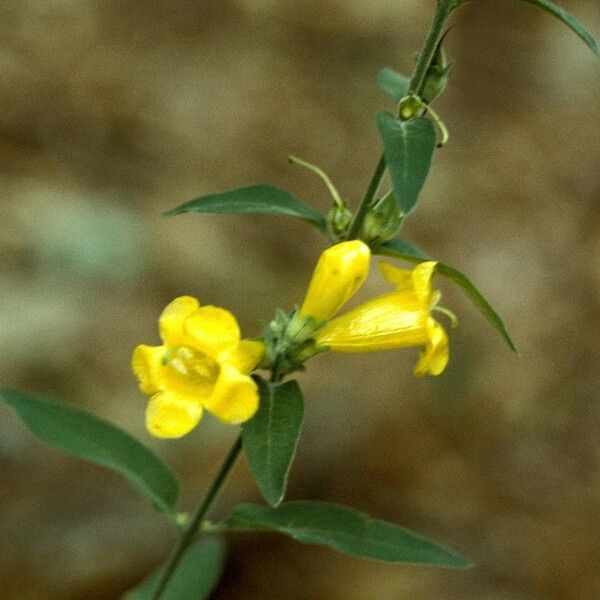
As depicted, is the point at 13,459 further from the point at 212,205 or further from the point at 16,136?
the point at 212,205

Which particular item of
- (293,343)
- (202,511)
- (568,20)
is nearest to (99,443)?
(202,511)

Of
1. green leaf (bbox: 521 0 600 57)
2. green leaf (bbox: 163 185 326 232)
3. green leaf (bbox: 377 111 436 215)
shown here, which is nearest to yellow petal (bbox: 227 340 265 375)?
green leaf (bbox: 163 185 326 232)

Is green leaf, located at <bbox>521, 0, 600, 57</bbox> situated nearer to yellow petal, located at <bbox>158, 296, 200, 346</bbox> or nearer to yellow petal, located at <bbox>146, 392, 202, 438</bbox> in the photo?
yellow petal, located at <bbox>158, 296, 200, 346</bbox>

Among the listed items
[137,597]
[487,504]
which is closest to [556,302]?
[487,504]

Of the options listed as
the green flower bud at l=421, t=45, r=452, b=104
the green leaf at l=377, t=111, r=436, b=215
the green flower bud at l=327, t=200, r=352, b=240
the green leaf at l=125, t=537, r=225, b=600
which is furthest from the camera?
the green leaf at l=125, t=537, r=225, b=600

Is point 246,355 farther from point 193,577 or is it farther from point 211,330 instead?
point 193,577

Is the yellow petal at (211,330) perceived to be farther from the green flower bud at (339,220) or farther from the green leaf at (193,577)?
the green leaf at (193,577)

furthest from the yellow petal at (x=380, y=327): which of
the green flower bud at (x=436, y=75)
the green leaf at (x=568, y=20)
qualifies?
the green leaf at (x=568, y=20)
